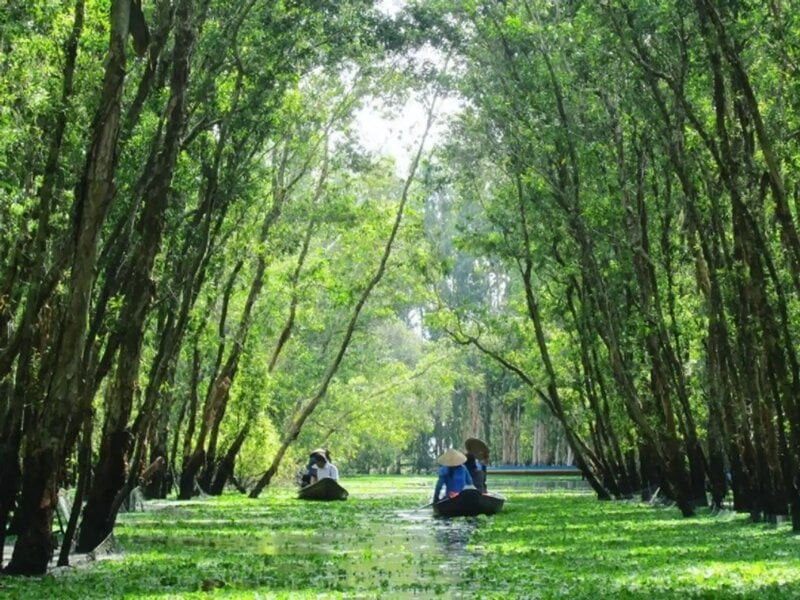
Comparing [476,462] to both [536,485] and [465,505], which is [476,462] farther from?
[536,485]

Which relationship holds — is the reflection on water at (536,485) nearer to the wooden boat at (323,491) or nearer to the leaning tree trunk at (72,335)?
the wooden boat at (323,491)

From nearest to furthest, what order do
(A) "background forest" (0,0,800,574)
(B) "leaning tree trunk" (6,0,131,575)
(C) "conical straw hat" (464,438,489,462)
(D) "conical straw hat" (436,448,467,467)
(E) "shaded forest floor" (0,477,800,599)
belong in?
(E) "shaded forest floor" (0,477,800,599) → (B) "leaning tree trunk" (6,0,131,575) → (A) "background forest" (0,0,800,574) → (D) "conical straw hat" (436,448,467,467) → (C) "conical straw hat" (464,438,489,462)

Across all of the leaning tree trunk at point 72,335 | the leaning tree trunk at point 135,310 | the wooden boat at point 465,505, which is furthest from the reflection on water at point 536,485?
the leaning tree trunk at point 72,335

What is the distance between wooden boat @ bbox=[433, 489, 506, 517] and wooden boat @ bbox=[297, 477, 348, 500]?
371 inches

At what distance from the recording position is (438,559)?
653 inches

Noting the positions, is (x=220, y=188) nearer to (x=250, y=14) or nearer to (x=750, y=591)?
(x=250, y=14)

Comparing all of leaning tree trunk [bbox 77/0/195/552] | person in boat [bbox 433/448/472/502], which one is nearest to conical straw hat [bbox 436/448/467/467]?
person in boat [bbox 433/448/472/502]

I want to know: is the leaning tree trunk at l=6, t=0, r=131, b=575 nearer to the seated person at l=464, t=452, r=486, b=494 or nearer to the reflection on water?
the seated person at l=464, t=452, r=486, b=494

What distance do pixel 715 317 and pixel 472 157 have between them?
15173mm

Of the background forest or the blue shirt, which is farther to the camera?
the blue shirt

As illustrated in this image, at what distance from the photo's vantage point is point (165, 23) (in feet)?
51.0

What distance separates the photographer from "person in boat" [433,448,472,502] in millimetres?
27078

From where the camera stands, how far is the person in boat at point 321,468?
39281 millimetres

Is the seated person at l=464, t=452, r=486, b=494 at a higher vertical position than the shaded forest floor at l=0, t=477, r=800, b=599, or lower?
higher
